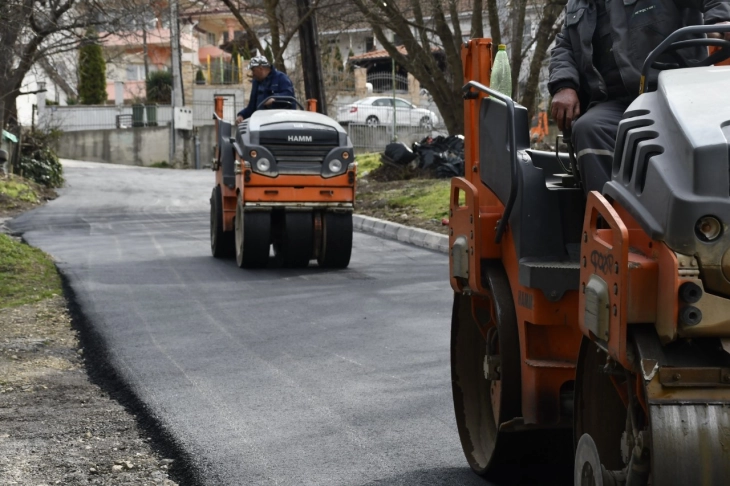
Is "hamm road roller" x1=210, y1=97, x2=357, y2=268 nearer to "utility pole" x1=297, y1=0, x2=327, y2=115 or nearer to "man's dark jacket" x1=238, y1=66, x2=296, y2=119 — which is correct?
"man's dark jacket" x1=238, y1=66, x2=296, y2=119

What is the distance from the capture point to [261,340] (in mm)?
8062

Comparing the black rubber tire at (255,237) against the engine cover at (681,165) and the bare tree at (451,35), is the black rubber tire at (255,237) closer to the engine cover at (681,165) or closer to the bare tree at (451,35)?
the bare tree at (451,35)

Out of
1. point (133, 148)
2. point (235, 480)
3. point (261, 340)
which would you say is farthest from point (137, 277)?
point (133, 148)

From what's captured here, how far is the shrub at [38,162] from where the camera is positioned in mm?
27281

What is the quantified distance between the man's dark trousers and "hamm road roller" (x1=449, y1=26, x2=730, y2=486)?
220mm

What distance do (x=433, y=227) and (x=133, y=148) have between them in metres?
33.2

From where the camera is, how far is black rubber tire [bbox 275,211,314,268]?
12438 mm

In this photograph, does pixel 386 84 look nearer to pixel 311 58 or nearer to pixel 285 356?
pixel 311 58

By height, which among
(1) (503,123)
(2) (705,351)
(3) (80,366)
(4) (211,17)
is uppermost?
(4) (211,17)

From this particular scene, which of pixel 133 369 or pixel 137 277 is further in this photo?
pixel 137 277

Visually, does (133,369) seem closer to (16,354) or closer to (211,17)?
(16,354)

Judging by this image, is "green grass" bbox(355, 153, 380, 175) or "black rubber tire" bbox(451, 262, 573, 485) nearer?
"black rubber tire" bbox(451, 262, 573, 485)

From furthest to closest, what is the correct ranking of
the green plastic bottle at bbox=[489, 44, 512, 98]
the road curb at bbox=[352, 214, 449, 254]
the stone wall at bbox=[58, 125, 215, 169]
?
the stone wall at bbox=[58, 125, 215, 169], the road curb at bbox=[352, 214, 449, 254], the green plastic bottle at bbox=[489, 44, 512, 98]

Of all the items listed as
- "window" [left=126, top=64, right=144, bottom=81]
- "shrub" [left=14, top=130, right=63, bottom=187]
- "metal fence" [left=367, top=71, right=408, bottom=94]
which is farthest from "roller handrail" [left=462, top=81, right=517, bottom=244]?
"window" [left=126, top=64, right=144, bottom=81]
